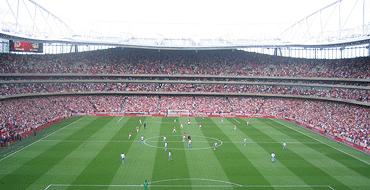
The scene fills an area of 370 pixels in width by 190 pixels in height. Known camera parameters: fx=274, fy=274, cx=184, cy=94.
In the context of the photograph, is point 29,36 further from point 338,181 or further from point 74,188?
point 338,181

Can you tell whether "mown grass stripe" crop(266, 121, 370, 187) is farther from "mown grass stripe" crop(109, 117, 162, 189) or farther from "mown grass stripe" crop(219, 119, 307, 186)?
"mown grass stripe" crop(109, 117, 162, 189)

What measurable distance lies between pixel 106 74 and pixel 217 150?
42769 millimetres

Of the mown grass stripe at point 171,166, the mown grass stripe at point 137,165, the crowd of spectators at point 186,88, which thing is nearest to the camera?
the mown grass stripe at point 137,165

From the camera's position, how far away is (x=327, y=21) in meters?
51.1

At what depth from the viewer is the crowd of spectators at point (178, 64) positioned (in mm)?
61037

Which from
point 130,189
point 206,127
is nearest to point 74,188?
point 130,189

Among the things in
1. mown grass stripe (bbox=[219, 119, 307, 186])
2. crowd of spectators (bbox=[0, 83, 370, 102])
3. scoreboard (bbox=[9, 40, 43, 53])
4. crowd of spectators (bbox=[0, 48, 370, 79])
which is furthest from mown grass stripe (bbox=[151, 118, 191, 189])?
scoreboard (bbox=[9, 40, 43, 53])

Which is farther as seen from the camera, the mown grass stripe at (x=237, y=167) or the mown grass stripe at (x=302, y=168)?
the mown grass stripe at (x=302, y=168)

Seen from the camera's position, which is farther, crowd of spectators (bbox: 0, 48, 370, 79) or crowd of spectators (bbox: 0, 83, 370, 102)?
crowd of spectators (bbox: 0, 48, 370, 79)

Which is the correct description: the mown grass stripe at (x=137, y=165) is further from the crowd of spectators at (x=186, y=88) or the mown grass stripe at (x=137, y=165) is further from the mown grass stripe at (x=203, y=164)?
the crowd of spectators at (x=186, y=88)

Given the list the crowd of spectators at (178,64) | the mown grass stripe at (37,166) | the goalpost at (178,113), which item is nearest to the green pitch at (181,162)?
the mown grass stripe at (37,166)

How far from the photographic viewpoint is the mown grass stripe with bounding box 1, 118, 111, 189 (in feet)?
69.2

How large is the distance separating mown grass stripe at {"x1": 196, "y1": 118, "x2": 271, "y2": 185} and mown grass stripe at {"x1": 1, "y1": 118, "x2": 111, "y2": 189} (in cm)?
1586

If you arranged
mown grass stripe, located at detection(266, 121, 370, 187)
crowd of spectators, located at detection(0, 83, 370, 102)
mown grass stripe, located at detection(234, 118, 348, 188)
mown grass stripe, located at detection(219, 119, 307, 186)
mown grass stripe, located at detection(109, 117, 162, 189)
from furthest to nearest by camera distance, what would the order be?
1. crowd of spectators, located at detection(0, 83, 370, 102)
2. mown grass stripe, located at detection(266, 121, 370, 187)
3. mown grass stripe, located at detection(219, 119, 307, 186)
4. mown grass stripe, located at detection(234, 118, 348, 188)
5. mown grass stripe, located at detection(109, 117, 162, 189)
